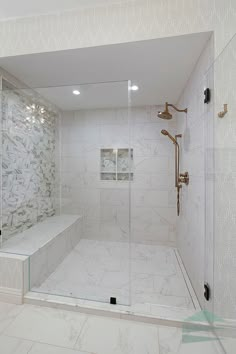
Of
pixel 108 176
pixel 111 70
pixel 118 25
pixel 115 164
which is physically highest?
pixel 118 25

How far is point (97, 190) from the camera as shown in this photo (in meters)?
2.22

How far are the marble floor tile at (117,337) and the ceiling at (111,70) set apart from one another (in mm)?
2090

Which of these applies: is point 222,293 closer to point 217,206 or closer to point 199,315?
point 199,315

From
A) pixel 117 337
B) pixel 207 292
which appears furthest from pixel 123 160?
pixel 117 337

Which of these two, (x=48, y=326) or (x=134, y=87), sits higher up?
(x=134, y=87)

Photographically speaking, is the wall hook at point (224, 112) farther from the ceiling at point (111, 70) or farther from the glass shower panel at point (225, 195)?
the ceiling at point (111, 70)

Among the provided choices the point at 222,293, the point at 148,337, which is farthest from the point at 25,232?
the point at 222,293

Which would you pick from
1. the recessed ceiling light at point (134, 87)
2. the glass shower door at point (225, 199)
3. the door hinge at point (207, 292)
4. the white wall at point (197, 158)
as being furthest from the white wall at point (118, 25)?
the door hinge at point (207, 292)

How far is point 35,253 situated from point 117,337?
0.97 m

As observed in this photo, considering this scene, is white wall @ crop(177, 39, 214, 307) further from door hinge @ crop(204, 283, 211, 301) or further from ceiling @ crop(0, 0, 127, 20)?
ceiling @ crop(0, 0, 127, 20)

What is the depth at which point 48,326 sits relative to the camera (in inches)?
51.4

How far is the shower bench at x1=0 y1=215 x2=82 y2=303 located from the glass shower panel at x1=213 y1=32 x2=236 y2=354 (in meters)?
1.50

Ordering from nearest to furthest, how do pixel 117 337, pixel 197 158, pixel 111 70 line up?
pixel 117 337 → pixel 197 158 → pixel 111 70

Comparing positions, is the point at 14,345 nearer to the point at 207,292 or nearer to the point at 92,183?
the point at 207,292
